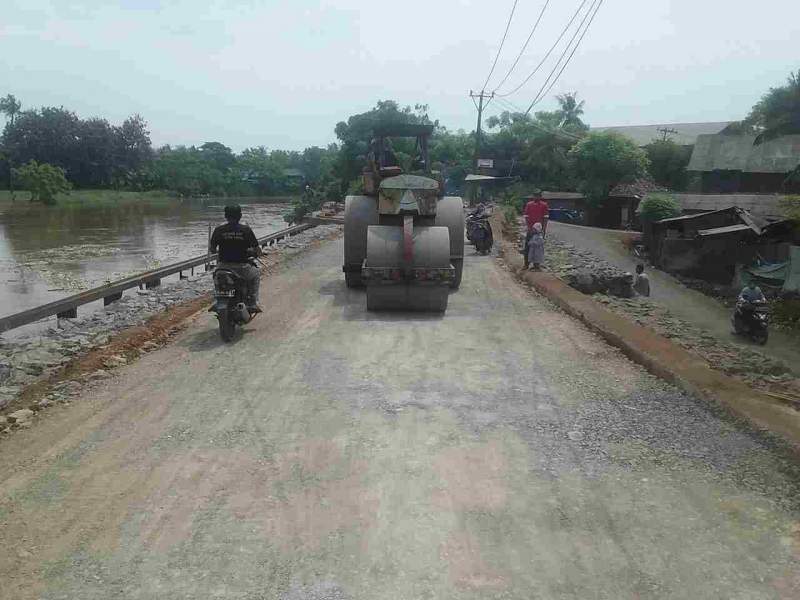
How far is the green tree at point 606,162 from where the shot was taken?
36.8 metres

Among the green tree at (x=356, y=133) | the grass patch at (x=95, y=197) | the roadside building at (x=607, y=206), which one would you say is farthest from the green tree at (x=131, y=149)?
the roadside building at (x=607, y=206)

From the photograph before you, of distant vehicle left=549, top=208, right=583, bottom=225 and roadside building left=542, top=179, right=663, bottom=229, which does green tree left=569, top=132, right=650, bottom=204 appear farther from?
distant vehicle left=549, top=208, right=583, bottom=225

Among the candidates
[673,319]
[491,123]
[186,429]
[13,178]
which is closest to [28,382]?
[186,429]

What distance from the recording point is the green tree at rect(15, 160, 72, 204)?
59388 millimetres

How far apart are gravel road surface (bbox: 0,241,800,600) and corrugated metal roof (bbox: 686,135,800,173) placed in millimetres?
28767

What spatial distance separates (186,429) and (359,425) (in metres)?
1.25

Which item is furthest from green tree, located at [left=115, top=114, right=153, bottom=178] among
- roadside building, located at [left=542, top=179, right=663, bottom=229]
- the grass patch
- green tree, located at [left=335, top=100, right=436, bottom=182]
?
roadside building, located at [left=542, top=179, right=663, bottom=229]

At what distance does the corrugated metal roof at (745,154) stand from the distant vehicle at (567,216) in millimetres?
7236

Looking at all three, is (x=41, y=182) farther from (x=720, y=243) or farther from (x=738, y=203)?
(x=720, y=243)

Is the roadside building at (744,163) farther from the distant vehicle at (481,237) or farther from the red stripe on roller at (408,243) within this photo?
the red stripe on roller at (408,243)

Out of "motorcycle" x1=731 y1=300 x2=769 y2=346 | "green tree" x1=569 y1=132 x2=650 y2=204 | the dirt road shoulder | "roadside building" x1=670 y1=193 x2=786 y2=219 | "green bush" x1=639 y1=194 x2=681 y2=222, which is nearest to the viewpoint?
the dirt road shoulder

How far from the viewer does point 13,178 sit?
6562 centimetres

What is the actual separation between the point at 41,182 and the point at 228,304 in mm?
59915

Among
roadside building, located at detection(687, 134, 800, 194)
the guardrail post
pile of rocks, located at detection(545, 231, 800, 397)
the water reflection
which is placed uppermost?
roadside building, located at detection(687, 134, 800, 194)
